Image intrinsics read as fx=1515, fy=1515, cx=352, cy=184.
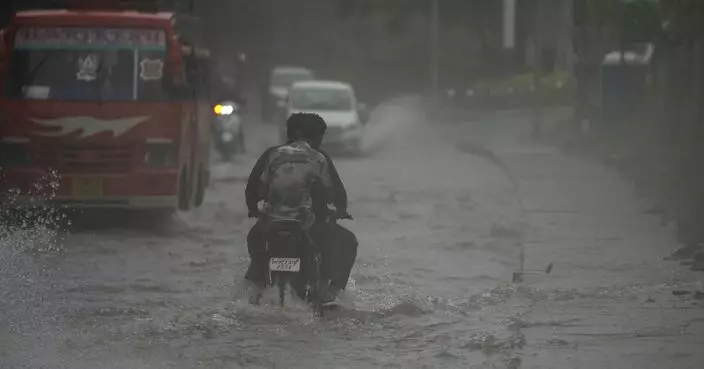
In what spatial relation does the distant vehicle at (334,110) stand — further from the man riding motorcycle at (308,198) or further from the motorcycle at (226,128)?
the man riding motorcycle at (308,198)

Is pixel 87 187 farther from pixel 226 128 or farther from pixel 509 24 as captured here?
pixel 509 24

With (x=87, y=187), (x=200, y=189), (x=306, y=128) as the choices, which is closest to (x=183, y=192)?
(x=87, y=187)

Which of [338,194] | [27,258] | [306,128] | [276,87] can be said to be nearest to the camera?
[338,194]

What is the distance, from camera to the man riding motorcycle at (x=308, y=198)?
10445mm

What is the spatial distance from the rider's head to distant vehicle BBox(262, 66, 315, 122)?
37734 mm

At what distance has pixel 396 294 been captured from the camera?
1252cm

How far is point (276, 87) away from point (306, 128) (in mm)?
40601

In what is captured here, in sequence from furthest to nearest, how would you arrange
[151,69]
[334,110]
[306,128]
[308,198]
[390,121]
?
[390,121] < [334,110] < [151,69] < [306,128] < [308,198]

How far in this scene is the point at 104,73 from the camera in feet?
56.6

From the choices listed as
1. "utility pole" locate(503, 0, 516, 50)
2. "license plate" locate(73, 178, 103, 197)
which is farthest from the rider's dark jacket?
"utility pole" locate(503, 0, 516, 50)

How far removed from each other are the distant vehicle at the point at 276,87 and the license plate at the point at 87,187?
31.7 m

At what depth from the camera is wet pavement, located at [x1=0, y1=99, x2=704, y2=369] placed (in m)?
9.50

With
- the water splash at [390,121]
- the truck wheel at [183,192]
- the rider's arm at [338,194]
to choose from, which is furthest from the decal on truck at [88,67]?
the water splash at [390,121]

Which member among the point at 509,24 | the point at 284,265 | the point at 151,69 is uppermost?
the point at 151,69
